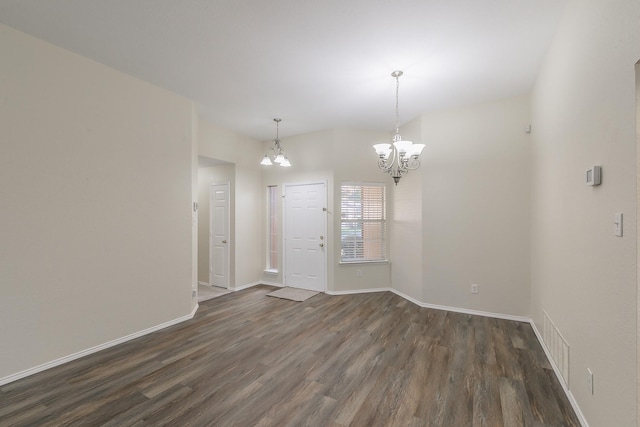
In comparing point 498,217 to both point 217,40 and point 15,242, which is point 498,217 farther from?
point 15,242

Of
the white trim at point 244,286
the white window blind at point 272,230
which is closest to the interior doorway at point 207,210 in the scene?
the white trim at point 244,286

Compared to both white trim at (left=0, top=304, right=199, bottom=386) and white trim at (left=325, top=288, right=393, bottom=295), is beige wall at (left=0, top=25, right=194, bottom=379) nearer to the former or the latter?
white trim at (left=0, top=304, right=199, bottom=386)

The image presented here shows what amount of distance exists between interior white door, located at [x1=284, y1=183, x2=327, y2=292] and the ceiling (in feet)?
6.15

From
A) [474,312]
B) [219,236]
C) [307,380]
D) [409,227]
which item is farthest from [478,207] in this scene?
[219,236]

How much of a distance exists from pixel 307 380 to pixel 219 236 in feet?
12.0

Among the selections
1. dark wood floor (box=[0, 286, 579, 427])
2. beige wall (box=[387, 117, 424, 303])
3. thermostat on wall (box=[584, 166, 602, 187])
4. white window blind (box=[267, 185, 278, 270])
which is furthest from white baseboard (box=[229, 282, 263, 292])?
thermostat on wall (box=[584, 166, 602, 187])

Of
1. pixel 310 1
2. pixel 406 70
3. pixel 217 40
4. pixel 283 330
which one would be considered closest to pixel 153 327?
pixel 283 330

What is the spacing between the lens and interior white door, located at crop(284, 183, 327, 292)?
4926 millimetres

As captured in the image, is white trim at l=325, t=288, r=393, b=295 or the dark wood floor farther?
white trim at l=325, t=288, r=393, b=295

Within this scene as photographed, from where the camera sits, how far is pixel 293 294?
15.6ft

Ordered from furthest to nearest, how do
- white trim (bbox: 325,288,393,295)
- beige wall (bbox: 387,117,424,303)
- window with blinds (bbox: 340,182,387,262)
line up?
window with blinds (bbox: 340,182,387,262)
white trim (bbox: 325,288,393,295)
beige wall (bbox: 387,117,424,303)

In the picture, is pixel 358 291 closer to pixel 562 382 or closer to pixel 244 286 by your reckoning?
pixel 244 286

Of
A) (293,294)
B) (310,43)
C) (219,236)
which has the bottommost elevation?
(293,294)

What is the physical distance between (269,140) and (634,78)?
5054 mm
